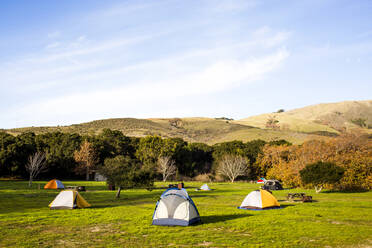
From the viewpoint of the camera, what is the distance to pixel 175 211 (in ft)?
57.5

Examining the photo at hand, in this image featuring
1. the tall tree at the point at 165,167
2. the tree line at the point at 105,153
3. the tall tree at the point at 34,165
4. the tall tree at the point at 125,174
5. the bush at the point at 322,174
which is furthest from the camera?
the tall tree at the point at 165,167

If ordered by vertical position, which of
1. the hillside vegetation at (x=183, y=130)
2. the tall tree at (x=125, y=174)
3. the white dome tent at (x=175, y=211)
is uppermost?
the hillside vegetation at (x=183, y=130)

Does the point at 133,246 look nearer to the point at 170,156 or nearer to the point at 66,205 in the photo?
the point at 66,205

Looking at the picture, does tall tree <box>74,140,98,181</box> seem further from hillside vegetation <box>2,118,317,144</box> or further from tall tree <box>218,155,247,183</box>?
hillside vegetation <box>2,118,317,144</box>

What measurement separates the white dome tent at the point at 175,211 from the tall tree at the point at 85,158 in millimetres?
51913

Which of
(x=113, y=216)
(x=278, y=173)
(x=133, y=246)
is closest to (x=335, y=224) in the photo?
(x=133, y=246)

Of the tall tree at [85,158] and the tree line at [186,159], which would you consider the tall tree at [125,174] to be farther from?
the tall tree at [85,158]

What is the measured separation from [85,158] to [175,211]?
2089 inches

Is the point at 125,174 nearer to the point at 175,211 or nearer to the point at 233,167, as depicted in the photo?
the point at 175,211

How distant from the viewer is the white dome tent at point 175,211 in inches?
682

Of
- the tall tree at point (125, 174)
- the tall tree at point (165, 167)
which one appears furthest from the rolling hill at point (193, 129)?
the tall tree at point (125, 174)

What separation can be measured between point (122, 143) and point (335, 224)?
2567 inches

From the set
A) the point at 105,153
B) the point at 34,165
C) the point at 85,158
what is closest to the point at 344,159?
the point at 34,165

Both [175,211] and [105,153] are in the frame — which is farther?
[105,153]
